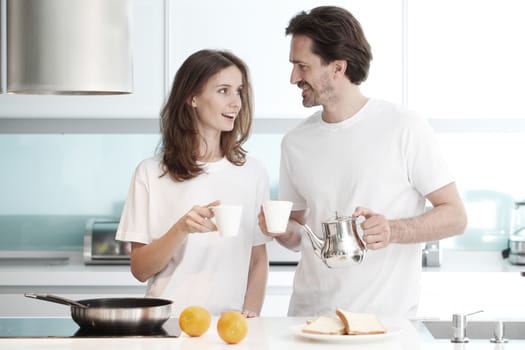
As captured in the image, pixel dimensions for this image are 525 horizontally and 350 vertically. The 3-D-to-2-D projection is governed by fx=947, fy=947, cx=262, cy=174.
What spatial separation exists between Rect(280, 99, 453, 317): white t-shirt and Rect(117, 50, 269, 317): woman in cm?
18

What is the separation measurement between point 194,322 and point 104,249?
86.2 inches

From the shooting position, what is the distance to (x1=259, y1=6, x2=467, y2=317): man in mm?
2717

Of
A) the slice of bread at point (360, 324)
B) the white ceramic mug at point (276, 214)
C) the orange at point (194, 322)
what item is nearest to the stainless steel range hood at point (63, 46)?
the white ceramic mug at point (276, 214)

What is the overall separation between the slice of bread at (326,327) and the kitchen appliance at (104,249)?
2195 mm

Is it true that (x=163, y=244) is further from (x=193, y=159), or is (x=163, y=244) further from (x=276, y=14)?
(x=276, y=14)

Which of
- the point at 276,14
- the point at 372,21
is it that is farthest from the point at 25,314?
the point at 372,21

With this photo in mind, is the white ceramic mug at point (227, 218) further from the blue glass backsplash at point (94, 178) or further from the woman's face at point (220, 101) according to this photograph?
the blue glass backsplash at point (94, 178)

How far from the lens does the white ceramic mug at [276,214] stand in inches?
91.9

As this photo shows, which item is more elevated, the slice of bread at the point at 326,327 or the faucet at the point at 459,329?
the slice of bread at the point at 326,327

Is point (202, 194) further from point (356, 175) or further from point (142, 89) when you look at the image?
point (142, 89)

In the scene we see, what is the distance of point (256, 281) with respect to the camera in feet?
9.36

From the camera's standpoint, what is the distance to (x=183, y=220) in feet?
8.19

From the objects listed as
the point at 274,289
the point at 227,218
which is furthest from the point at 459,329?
the point at 274,289

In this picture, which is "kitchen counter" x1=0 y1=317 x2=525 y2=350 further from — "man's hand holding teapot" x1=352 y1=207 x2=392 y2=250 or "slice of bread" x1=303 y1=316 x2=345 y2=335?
"man's hand holding teapot" x1=352 y1=207 x2=392 y2=250
